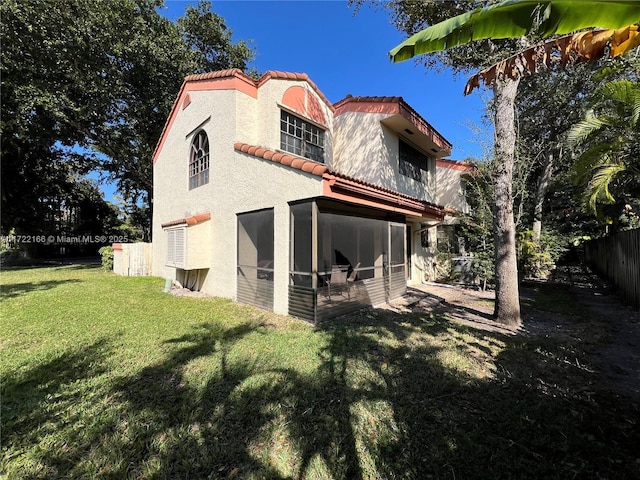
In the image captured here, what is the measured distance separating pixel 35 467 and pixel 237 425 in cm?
181

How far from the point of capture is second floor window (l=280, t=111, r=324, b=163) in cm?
1095

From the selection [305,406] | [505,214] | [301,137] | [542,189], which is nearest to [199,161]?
[301,137]

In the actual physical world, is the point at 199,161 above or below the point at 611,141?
above

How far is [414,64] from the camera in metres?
11.0

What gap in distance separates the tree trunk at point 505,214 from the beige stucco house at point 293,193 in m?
2.70

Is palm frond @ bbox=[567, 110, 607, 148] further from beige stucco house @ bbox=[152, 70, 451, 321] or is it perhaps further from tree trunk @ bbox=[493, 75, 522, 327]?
beige stucco house @ bbox=[152, 70, 451, 321]

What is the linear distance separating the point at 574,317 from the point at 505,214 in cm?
355

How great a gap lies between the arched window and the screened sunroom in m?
5.68

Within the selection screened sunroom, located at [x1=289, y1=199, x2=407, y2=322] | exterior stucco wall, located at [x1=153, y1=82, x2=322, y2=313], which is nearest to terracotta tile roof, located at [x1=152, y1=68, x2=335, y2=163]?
exterior stucco wall, located at [x1=153, y1=82, x2=322, y2=313]

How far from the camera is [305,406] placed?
3.59 meters

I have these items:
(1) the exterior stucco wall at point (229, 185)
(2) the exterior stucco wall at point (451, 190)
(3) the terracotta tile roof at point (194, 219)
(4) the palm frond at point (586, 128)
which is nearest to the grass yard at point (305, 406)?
(1) the exterior stucco wall at point (229, 185)

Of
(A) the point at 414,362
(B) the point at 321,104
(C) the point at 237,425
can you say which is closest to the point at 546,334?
(A) the point at 414,362

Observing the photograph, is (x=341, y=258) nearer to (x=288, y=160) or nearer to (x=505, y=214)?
(x=288, y=160)

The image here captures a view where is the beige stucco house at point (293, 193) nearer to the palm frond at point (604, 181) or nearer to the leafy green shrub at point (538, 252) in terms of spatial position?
the leafy green shrub at point (538, 252)
